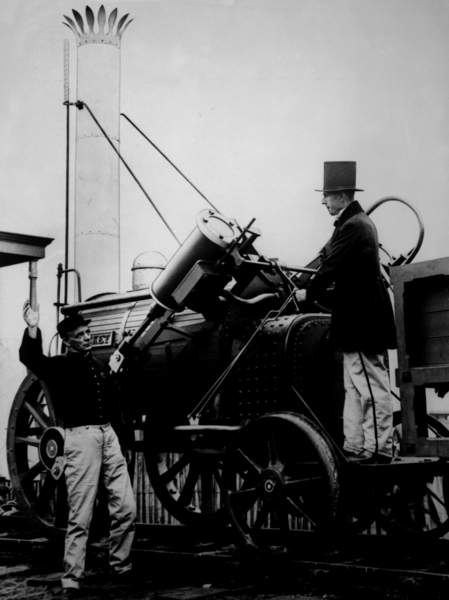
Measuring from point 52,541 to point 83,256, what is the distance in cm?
956

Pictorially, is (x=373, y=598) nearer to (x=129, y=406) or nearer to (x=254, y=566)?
(x=254, y=566)

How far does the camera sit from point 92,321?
862 cm

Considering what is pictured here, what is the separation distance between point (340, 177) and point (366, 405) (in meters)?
1.67

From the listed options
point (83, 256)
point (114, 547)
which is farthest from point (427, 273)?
point (83, 256)

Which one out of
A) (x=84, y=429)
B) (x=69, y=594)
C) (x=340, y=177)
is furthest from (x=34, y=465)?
(x=340, y=177)

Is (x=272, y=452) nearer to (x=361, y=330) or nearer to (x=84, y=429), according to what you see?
(x=361, y=330)

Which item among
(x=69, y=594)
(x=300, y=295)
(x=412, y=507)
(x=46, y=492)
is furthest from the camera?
(x=46, y=492)

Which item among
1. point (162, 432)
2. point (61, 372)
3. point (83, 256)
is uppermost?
point (83, 256)

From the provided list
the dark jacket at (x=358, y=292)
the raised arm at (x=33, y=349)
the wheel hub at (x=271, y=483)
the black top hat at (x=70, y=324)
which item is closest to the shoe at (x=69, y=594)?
the wheel hub at (x=271, y=483)

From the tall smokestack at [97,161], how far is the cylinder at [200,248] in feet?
33.6

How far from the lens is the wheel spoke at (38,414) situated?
857 cm

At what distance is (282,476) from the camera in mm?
6059

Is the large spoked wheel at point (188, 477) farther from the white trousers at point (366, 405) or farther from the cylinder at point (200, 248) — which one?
the white trousers at point (366, 405)

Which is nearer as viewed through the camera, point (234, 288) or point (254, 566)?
point (254, 566)
